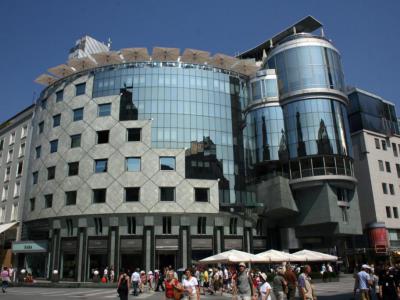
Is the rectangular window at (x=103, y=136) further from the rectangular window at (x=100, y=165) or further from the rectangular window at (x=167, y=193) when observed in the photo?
the rectangular window at (x=167, y=193)

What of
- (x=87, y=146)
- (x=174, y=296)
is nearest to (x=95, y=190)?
(x=87, y=146)

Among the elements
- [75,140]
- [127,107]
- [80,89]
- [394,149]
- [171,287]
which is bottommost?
[171,287]

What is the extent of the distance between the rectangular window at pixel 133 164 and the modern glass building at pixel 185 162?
0.17m

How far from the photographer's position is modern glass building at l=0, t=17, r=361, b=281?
43.5 m

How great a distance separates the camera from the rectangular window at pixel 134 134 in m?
46.3

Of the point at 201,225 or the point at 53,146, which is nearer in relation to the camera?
the point at 201,225

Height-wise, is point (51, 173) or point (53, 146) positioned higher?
point (53, 146)

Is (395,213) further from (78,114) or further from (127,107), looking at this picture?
(78,114)

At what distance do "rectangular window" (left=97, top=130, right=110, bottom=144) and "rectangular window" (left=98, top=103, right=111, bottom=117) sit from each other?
2229mm

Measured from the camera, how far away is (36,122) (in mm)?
54906

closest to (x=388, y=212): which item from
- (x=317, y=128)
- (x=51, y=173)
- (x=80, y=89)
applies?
(x=317, y=128)

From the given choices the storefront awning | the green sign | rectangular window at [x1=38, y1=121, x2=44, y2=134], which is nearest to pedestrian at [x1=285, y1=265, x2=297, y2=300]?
the green sign

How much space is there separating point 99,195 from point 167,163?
29.3 feet

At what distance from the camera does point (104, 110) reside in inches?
1895
